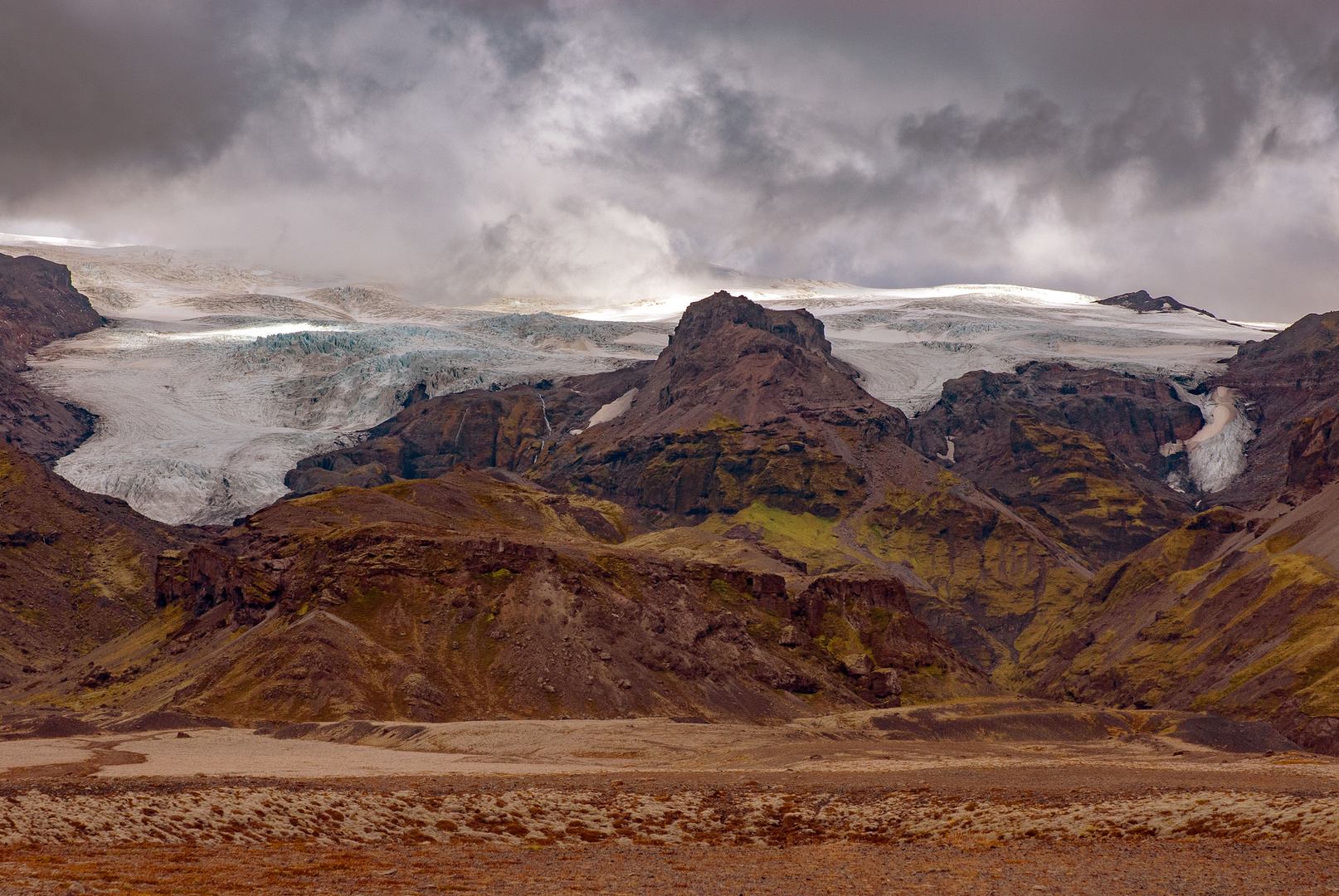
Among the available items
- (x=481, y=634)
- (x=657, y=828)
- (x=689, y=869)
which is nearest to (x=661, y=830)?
(x=657, y=828)

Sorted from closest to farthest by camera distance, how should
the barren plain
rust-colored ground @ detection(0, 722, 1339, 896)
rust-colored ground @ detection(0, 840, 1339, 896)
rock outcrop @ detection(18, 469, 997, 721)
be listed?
rust-colored ground @ detection(0, 840, 1339, 896) → rust-colored ground @ detection(0, 722, 1339, 896) → the barren plain → rock outcrop @ detection(18, 469, 997, 721)

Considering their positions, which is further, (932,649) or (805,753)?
(932,649)

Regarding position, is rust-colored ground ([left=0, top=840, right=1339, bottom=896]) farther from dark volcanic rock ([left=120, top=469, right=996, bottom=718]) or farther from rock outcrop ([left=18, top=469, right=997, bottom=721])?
dark volcanic rock ([left=120, top=469, right=996, bottom=718])

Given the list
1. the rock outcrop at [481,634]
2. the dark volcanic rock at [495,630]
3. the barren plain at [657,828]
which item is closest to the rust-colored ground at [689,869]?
the barren plain at [657,828]

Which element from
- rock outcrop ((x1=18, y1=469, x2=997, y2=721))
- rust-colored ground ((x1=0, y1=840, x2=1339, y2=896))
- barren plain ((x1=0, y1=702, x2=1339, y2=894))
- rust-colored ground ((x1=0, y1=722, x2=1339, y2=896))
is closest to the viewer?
rust-colored ground ((x1=0, y1=840, x2=1339, y2=896))

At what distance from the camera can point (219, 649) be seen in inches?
5802

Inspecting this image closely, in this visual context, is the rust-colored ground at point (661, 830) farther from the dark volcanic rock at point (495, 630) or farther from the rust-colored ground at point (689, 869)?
the dark volcanic rock at point (495, 630)

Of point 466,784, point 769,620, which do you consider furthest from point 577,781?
point 769,620

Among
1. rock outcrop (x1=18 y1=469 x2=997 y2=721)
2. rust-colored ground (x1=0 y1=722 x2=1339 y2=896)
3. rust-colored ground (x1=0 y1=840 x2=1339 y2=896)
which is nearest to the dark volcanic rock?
rock outcrop (x1=18 y1=469 x2=997 y2=721)

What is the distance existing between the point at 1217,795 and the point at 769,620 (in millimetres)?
115815

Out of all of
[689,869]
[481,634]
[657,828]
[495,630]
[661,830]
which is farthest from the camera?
[481,634]

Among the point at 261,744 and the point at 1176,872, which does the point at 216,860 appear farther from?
the point at 261,744

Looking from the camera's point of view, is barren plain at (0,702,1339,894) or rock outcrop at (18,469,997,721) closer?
barren plain at (0,702,1339,894)

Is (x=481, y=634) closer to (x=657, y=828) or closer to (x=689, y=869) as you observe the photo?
(x=657, y=828)
